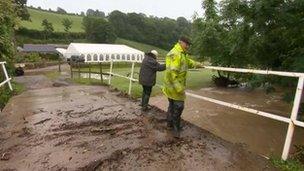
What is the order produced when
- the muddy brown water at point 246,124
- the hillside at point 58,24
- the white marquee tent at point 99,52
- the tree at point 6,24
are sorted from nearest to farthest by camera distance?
the muddy brown water at point 246,124
the tree at point 6,24
the white marquee tent at point 99,52
the hillside at point 58,24

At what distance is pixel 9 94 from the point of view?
1376 cm

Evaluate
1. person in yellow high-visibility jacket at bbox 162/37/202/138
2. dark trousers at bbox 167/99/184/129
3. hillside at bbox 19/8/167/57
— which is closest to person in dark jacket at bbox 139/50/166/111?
dark trousers at bbox 167/99/184/129

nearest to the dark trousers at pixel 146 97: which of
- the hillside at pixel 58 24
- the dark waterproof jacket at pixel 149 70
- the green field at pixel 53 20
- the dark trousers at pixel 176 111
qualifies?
the dark waterproof jacket at pixel 149 70

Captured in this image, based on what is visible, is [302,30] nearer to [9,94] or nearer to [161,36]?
[9,94]

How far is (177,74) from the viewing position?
6.81 m

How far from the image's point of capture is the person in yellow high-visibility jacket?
6750 mm

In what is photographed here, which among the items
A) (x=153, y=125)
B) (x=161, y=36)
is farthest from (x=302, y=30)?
(x=161, y=36)

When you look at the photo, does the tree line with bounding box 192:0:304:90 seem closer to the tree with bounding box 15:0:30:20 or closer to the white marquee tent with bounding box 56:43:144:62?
the tree with bounding box 15:0:30:20

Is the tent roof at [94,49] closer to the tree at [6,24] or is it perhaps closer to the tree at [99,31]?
the tree at [99,31]

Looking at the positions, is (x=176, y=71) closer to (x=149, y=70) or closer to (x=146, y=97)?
(x=149, y=70)

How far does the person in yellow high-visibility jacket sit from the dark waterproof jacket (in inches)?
95.3

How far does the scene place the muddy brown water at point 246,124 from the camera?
10.8 metres

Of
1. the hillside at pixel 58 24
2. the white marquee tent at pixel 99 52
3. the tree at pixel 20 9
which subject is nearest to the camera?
the tree at pixel 20 9

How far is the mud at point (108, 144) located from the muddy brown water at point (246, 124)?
2.25 m
